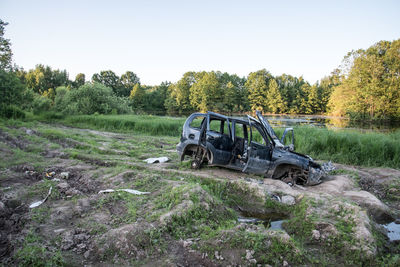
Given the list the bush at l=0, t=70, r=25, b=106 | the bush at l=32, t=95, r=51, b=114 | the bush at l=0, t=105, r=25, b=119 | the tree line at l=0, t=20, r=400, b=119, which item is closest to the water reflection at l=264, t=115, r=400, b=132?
the tree line at l=0, t=20, r=400, b=119

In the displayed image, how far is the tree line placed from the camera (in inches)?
997

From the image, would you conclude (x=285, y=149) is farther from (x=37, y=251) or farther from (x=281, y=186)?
(x=37, y=251)

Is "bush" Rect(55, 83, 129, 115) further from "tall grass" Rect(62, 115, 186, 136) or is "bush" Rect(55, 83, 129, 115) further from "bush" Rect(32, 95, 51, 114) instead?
"tall grass" Rect(62, 115, 186, 136)

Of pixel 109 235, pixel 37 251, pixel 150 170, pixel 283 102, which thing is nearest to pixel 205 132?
pixel 150 170

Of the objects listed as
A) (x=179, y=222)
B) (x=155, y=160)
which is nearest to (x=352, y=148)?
(x=155, y=160)

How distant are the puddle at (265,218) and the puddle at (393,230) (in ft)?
6.24

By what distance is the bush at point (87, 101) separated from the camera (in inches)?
988

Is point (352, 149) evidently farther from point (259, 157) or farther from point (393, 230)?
point (393, 230)

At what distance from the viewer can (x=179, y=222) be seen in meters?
4.15

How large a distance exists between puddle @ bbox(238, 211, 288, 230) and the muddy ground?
2cm

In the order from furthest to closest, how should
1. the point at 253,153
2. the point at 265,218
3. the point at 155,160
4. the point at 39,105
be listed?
the point at 39,105, the point at 155,160, the point at 253,153, the point at 265,218

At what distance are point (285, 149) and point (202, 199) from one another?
3.61 metres

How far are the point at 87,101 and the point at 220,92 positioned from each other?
4749cm

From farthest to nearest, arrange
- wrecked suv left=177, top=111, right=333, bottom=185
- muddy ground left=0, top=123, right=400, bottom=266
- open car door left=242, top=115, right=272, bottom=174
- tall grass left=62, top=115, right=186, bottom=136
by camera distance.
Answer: tall grass left=62, top=115, right=186, bottom=136 < open car door left=242, top=115, right=272, bottom=174 < wrecked suv left=177, top=111, right=333, bottom=185 < muddy ground left=0, top=123, right=400, bottom=266
